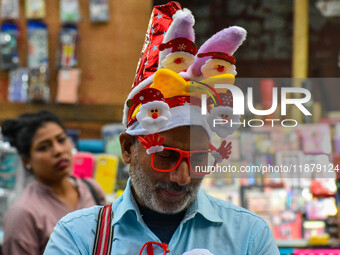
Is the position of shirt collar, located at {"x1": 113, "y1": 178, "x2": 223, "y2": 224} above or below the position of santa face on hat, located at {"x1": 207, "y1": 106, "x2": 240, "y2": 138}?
below

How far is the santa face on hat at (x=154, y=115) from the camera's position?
4.87 ft

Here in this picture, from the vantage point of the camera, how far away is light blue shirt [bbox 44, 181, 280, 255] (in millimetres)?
1482

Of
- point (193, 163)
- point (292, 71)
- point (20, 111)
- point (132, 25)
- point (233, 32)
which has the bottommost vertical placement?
point (193, 163)

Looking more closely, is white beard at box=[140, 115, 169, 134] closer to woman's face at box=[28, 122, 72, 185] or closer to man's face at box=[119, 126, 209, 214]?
man's face at box=[119, 126, 209, 214]

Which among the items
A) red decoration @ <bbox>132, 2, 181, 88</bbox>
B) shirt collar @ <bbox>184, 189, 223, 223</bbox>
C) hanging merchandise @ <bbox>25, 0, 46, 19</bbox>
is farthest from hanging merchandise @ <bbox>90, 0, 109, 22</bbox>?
shirt collar @ <bbox>184, 189, 223, 223</bbox>

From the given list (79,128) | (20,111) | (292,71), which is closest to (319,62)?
(292,71)

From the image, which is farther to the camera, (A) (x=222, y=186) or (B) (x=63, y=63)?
(B) (x=63, y=63)

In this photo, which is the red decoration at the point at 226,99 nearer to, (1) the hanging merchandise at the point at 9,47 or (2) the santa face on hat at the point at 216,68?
(2) the santa face on hat at the point at 216,68

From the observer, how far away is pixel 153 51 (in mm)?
1694

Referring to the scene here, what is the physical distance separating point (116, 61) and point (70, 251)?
3.61 m

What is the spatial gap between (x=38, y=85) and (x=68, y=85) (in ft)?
0.92

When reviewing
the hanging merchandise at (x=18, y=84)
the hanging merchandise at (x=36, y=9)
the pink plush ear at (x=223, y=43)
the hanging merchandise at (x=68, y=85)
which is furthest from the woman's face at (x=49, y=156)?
the hanging merchandise at (x=36, y=9)

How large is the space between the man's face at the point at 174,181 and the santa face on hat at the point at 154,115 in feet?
0.15

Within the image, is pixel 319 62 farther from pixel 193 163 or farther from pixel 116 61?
pixel 193 163
